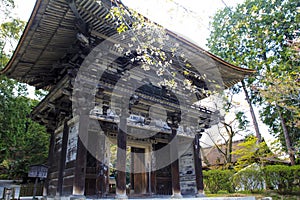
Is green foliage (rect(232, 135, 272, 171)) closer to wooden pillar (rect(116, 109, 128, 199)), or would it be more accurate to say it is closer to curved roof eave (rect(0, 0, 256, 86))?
curved roof eave (rect(0, 0, 256, 86))

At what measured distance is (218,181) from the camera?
39.5 ft

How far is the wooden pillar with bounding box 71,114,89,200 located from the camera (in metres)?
4.78

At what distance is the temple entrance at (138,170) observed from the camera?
24.8 ft

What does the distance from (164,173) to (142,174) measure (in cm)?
80

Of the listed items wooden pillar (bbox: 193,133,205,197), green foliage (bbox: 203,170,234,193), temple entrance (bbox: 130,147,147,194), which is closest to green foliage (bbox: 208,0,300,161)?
green foliage (bbox: 203,170,234,193)

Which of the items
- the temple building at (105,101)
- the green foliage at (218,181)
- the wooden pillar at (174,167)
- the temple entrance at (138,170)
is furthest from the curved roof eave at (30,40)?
the green foliage at (218,181)

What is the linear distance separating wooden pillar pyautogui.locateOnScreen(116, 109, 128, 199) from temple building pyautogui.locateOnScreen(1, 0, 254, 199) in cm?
2

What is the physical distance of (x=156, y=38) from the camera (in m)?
5.43

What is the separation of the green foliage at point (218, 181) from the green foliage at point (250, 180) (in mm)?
454

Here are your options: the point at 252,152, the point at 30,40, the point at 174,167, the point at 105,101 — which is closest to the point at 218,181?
the point at 252,152

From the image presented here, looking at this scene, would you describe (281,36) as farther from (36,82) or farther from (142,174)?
(36,82)

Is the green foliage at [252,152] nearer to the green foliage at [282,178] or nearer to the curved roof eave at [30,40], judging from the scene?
the green foliage at [282,178]

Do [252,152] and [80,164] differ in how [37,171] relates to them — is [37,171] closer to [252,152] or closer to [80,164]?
[80,164]

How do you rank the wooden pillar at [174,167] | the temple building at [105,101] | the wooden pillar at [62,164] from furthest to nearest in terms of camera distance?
the wooden pillar at [174,167] → the wooden pillar at [62,164] → the temple building at [105,101]
